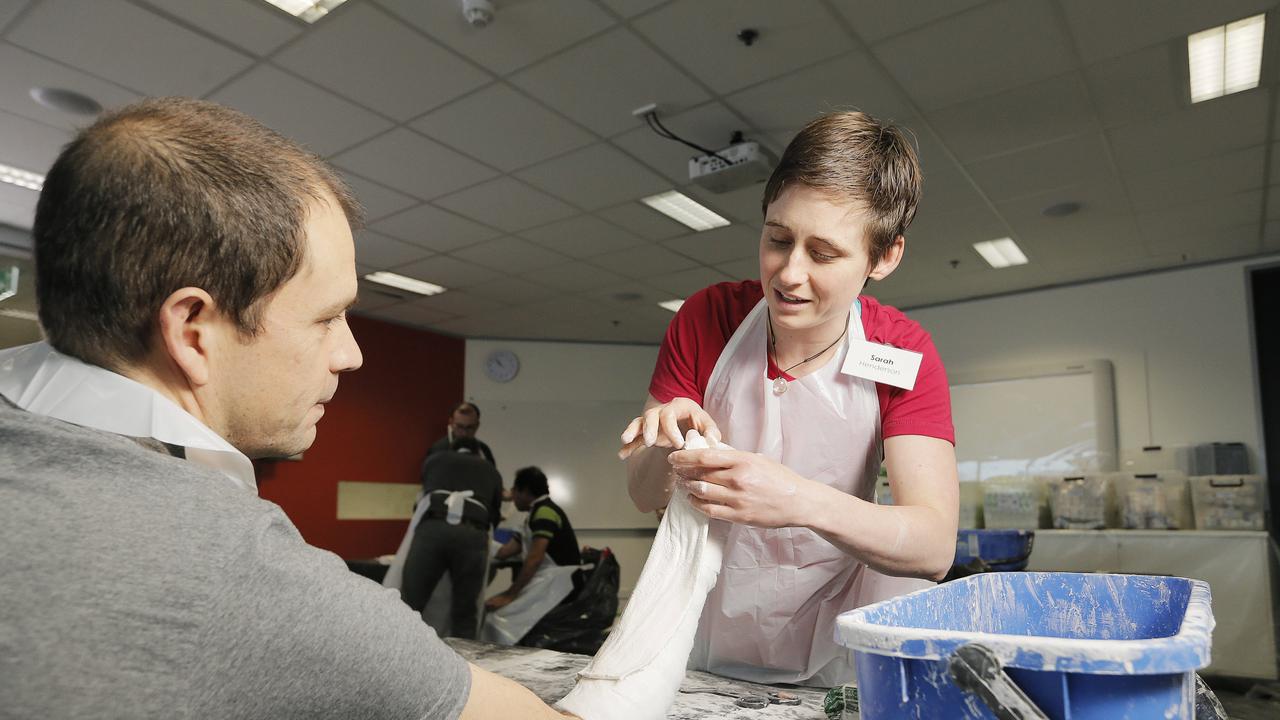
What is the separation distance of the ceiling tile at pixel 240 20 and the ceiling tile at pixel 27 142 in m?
1.21

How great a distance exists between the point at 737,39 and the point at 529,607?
2679 millimetres

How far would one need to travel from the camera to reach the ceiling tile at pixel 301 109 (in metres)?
3.14

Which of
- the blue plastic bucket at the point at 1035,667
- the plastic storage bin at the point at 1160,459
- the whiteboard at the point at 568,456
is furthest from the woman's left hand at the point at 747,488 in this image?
the whiteboard at the point at 568,456

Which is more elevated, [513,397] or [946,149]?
[946,149]

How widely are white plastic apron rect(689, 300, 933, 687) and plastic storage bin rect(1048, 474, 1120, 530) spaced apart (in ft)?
14.8

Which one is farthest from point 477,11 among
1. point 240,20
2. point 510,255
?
point 510,255

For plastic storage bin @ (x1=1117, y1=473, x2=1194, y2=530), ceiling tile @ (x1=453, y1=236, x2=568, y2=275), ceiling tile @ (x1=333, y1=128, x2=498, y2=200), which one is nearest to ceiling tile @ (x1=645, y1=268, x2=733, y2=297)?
ceiling tile @ (x1=453, y1=236, x2=568, y2=275)

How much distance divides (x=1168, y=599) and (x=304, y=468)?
21.6ft

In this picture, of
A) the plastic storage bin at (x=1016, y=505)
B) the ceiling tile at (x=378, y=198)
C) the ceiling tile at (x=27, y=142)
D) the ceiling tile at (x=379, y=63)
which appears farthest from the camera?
the plastic storage bin at (x=1016, y=505)

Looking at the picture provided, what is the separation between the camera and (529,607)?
3.65 metres

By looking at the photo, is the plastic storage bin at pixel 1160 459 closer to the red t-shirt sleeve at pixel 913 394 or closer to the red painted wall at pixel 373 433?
the red t-shirt sleeve at pixel 913 394

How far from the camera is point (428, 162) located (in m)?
3.89

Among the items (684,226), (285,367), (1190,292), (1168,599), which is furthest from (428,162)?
(1190,292)

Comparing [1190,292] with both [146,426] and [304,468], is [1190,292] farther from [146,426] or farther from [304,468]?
[304,468]
